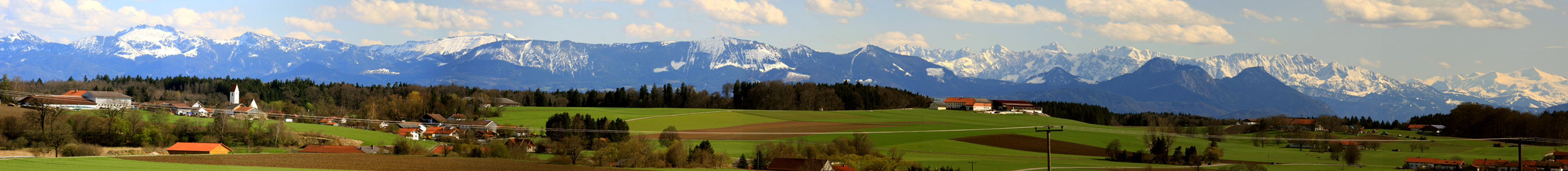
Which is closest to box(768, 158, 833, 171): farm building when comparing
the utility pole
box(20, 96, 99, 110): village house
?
the utility pole

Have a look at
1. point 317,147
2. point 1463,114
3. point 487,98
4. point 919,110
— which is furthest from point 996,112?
point 317,147

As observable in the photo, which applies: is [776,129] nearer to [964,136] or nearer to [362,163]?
[964,136]

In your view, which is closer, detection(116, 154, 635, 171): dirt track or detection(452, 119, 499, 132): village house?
detection(116, 154, 635, 171): dirt track

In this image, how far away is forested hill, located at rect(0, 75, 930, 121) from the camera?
118625 millimetres

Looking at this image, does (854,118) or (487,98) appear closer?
(854,118)

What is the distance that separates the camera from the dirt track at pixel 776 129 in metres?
69.6

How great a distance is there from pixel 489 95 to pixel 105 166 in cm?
10018

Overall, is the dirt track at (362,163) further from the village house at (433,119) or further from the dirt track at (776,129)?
the village house at (433,119)

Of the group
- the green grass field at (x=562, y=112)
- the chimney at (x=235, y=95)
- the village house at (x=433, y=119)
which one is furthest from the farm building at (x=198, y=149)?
the chimney at (x=235, y=95)

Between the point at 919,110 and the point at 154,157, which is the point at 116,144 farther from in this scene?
the point at 919,110

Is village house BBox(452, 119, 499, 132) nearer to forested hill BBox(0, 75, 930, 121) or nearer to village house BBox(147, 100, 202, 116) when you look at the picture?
forested hill BBox(0, 75, 930, 121)

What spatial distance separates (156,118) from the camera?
63.4 m

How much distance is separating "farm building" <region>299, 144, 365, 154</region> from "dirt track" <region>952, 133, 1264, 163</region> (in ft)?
132

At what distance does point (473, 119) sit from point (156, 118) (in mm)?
30174
